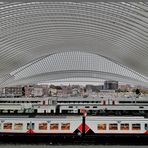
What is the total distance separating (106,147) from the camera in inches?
934

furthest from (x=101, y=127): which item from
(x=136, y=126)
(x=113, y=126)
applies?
(x=136, y=126)

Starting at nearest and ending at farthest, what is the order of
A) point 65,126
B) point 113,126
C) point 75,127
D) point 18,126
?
point 75,127 → point 65,126 → point 113,126 → point 18,126

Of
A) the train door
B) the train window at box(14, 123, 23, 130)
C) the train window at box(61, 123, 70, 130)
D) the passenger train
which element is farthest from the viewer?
the train window at box(14, 123, 23, 130)

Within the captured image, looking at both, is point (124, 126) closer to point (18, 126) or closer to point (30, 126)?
point (30, 126)

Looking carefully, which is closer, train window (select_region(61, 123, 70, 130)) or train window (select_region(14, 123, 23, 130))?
train window (select_region(61, 123, 70, 130))

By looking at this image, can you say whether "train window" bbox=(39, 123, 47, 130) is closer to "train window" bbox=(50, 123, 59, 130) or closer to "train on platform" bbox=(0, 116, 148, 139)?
"train on platform" bbox=(0, 116, 148, 139)

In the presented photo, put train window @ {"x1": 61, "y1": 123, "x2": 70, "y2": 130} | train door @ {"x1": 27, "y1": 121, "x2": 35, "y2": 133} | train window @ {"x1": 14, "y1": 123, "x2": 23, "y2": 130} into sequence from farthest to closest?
train window @ {"x1": 14, "y1": 123, "x2": 23, "y2": 130}, train door @ {"x1": 27, "y1": 121, "x2": 35, "y2": 133}, train window @ {"x1": 61, "y1": 123, "x2": 70, "y2": 130}

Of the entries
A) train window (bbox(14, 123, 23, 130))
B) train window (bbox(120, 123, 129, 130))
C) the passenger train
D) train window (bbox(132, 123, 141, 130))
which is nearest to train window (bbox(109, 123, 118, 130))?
the passenger train

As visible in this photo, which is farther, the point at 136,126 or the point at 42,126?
the point at 42,126

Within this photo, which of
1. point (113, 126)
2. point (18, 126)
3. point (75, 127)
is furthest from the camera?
point (18, 126)

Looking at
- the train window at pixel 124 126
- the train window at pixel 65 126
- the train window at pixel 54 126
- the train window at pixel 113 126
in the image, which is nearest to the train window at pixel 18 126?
the train window at pixel 54 126

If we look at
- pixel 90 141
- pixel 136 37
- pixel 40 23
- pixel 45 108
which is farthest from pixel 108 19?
pixel 90 141

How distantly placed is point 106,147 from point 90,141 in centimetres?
352

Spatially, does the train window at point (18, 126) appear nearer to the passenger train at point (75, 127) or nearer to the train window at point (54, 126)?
the passenger train at point (75, 127)
